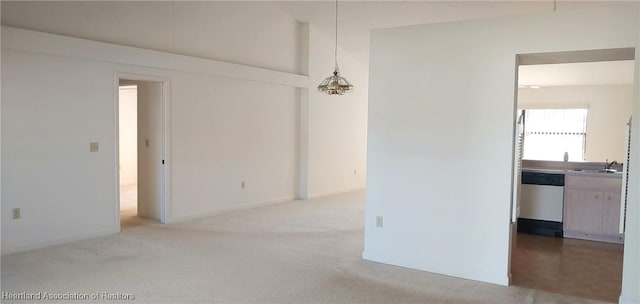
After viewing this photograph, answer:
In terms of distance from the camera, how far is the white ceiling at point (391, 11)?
5996 mm

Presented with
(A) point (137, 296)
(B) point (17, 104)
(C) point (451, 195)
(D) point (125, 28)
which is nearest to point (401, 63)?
(C) point (451, 195)

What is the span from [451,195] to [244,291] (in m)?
1.93

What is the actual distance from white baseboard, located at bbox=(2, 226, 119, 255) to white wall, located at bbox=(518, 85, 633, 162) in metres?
9.06

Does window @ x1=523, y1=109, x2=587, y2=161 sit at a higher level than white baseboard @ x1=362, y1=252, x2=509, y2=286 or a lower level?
higher

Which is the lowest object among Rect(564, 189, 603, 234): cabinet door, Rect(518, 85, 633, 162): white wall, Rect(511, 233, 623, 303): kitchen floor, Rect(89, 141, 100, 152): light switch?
Rect(511, 233, 623, 303): kitchen floor

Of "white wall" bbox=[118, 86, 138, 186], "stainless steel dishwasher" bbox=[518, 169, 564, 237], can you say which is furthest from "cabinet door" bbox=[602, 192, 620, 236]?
"white wall" bbox=[118, 86, 138, 186]

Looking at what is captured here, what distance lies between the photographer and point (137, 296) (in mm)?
3551

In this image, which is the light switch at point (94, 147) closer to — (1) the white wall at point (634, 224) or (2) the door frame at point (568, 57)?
(2) the door frame at point (568, 57)

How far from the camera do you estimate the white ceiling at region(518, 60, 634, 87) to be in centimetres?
814

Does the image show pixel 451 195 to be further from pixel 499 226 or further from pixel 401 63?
pixel 401 63

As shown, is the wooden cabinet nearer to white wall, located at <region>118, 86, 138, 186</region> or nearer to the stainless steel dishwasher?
the stainless steel dishwasher

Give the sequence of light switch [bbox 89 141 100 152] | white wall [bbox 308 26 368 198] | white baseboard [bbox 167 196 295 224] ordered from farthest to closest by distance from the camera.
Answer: white wall [bbox 308 26 368 198]
white baseboard [bbox 167 196 295 224]
light switch [bbox 89 141 100 152]

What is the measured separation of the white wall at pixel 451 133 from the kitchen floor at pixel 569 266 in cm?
48

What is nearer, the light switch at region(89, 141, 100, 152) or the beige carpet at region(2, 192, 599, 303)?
the beige carpet at region(2, 192, 599, 303)
